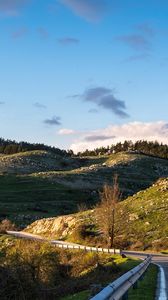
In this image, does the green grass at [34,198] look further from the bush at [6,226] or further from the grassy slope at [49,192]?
the bush at [6,226]

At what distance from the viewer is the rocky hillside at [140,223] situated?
223 feet

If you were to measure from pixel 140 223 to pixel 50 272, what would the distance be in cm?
3239

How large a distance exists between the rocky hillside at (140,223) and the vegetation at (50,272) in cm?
1314

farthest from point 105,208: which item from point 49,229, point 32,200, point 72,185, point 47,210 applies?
point 72,185

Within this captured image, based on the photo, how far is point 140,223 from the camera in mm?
74562

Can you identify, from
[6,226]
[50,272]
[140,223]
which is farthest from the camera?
[6,226]

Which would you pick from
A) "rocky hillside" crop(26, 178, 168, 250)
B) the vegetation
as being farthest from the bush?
the vegetation

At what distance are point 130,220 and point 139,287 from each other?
185ft

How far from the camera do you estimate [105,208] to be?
70.5 m

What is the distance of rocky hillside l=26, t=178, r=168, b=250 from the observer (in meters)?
68.0

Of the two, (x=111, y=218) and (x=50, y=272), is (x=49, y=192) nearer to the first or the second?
(x=111, y=218)

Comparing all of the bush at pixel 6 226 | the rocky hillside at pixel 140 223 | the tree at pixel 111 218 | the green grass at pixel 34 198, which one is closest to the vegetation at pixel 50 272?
the tree at pixel 111 218

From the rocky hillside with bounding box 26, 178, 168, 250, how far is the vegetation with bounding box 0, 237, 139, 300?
13.1 meters

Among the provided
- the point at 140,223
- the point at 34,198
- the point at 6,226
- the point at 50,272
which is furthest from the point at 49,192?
the point at 50,272
